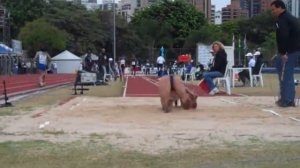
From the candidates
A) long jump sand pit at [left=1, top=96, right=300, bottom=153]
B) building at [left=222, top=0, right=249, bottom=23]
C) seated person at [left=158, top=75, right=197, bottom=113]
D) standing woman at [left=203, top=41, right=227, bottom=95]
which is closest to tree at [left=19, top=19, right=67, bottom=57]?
building at [left=222, top=0, right=249, bottom=23]

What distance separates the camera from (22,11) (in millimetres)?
91312

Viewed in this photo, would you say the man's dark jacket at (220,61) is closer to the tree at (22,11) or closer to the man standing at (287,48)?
the man standing at (287,48)

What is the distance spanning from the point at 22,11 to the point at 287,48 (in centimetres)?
8214

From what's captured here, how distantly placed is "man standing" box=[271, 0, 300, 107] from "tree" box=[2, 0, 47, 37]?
267 feet

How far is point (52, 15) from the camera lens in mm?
90938

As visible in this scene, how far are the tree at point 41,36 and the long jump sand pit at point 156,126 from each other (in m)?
67.1

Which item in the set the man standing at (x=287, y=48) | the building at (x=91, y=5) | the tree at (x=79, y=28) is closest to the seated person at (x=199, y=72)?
the man standing at (x=287, y=48)

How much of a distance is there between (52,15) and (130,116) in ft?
269

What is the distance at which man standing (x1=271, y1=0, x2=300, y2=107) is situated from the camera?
40.6 ft

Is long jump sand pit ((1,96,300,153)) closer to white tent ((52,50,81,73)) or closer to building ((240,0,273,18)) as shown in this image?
white tent ((52,50,81,73))

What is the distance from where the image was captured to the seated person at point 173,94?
1156 centimetres

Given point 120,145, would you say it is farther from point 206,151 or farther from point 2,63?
point 2,63

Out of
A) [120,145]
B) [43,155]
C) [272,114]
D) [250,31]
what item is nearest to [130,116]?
[272,114]

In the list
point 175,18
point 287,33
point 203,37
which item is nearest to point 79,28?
point 175,18
